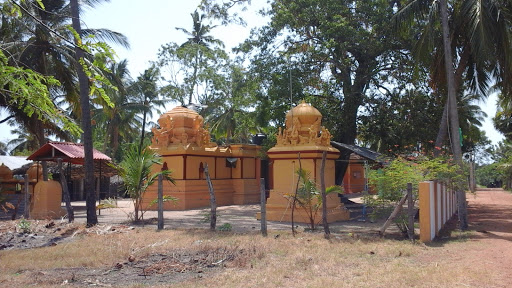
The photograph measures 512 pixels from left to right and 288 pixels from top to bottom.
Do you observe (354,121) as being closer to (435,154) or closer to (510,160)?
(435,154)

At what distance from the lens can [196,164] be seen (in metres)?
21.2

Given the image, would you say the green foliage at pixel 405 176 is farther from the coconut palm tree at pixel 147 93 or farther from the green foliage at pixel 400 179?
the coconut palm tree at pixel 147 93

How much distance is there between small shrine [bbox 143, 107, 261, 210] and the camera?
67.1 feet

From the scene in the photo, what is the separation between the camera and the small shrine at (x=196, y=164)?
805 inches

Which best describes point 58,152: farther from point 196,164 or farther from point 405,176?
point 405,176

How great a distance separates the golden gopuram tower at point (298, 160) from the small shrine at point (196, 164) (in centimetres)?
608

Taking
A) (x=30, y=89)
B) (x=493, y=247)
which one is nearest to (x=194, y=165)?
(x=493, y=247)

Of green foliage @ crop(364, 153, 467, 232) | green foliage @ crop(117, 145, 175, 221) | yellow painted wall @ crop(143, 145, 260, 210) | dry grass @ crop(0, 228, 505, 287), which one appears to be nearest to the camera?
dry grass @ crop(0, 228, 505, 287)

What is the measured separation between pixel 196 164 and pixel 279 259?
1300 cm

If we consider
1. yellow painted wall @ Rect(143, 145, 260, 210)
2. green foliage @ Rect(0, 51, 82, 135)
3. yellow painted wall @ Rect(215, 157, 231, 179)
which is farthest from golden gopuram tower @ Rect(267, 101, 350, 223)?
green foliage @ Rect(0, 51, 82, 135)

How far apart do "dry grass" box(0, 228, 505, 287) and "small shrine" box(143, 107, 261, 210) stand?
8656 mm

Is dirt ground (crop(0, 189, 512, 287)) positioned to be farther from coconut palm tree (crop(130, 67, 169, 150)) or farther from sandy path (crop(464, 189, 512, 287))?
coconut palm tree (crop(130, 67, 169, 150))

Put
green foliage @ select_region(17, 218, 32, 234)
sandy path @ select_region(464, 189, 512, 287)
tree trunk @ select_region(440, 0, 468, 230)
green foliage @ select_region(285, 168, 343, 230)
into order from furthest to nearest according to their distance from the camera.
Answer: tree trunk @ select_region(440, 0, 468, 230) < green foliage @ select_region(17, 218, 32, 234) < green foliage @ select_region(285, 168, 343, 230) < sandy path @ select_region(464, 189, 512, 287)

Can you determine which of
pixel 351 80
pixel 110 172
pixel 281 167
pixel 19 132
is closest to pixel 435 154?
pixel 281 167
